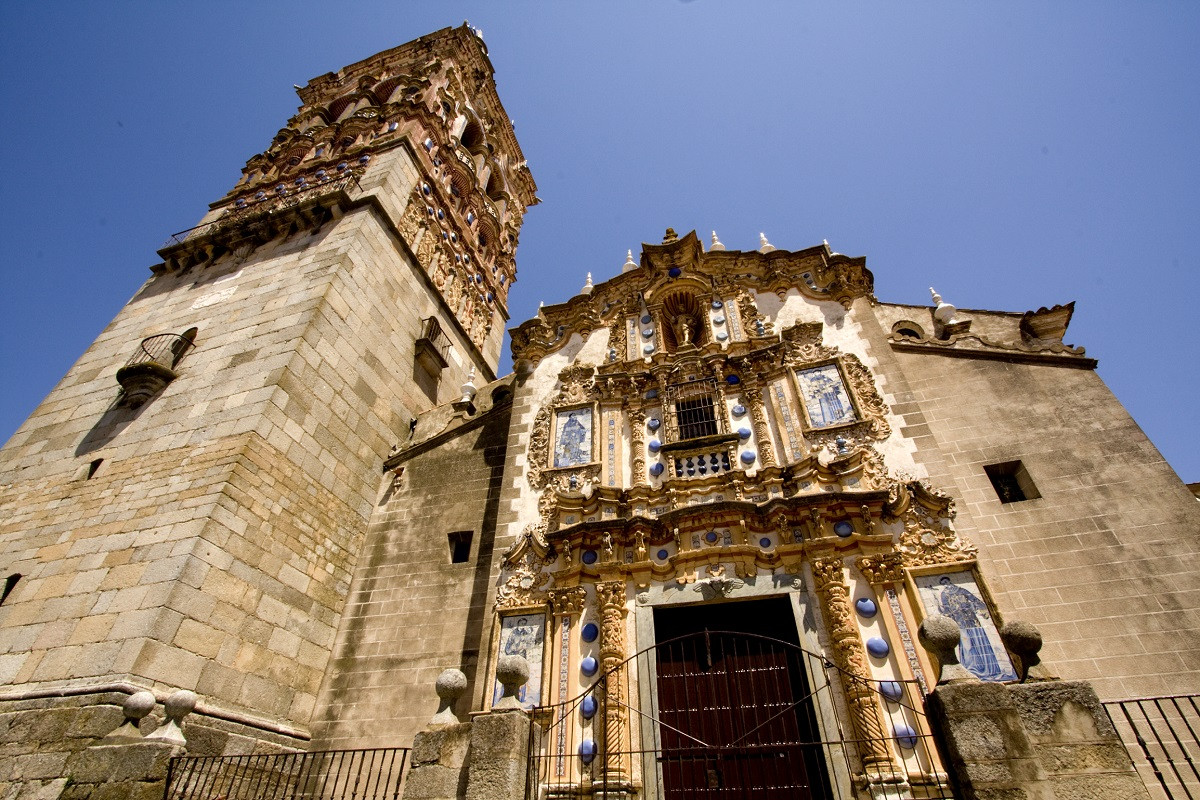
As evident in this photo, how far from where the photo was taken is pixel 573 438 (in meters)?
11.5

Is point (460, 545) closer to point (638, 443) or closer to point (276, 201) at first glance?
point (638, 443)

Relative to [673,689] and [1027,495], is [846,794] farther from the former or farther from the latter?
[1027,495]

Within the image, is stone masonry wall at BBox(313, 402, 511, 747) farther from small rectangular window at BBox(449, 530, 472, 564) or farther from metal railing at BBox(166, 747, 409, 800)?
metal railing at BBox(166, 747, 409, 800)

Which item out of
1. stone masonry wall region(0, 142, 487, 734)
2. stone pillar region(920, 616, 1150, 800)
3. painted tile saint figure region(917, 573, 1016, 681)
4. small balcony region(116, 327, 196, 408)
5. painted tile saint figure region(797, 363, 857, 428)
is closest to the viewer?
stone pillar region(920, 616, 1150, 800)

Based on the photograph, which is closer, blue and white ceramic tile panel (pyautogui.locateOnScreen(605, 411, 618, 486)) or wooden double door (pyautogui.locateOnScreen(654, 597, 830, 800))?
wooden double door (pyautogui.locateOnScreen(654, 597, 830, 800))

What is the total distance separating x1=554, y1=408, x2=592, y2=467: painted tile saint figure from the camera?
11.2m

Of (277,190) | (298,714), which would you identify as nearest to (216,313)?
(277,190)

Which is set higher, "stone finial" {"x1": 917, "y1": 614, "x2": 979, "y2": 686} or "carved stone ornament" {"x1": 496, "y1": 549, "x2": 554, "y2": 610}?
"carved stone ornament" {"x1": 496, "y1": 549, "x2": 554, "y2": 610}

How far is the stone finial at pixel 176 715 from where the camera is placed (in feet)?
23.6

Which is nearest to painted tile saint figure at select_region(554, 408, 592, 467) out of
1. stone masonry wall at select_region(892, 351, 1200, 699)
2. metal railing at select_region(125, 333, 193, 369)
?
stone masonry wall at select_region(892, 351, 1200, 699)

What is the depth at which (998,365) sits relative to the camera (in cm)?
1063

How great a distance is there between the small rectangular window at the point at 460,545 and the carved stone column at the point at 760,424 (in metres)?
5.57

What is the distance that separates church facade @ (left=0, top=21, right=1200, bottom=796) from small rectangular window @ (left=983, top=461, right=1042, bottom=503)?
0.04m

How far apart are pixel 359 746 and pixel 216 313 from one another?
974 centimetres
